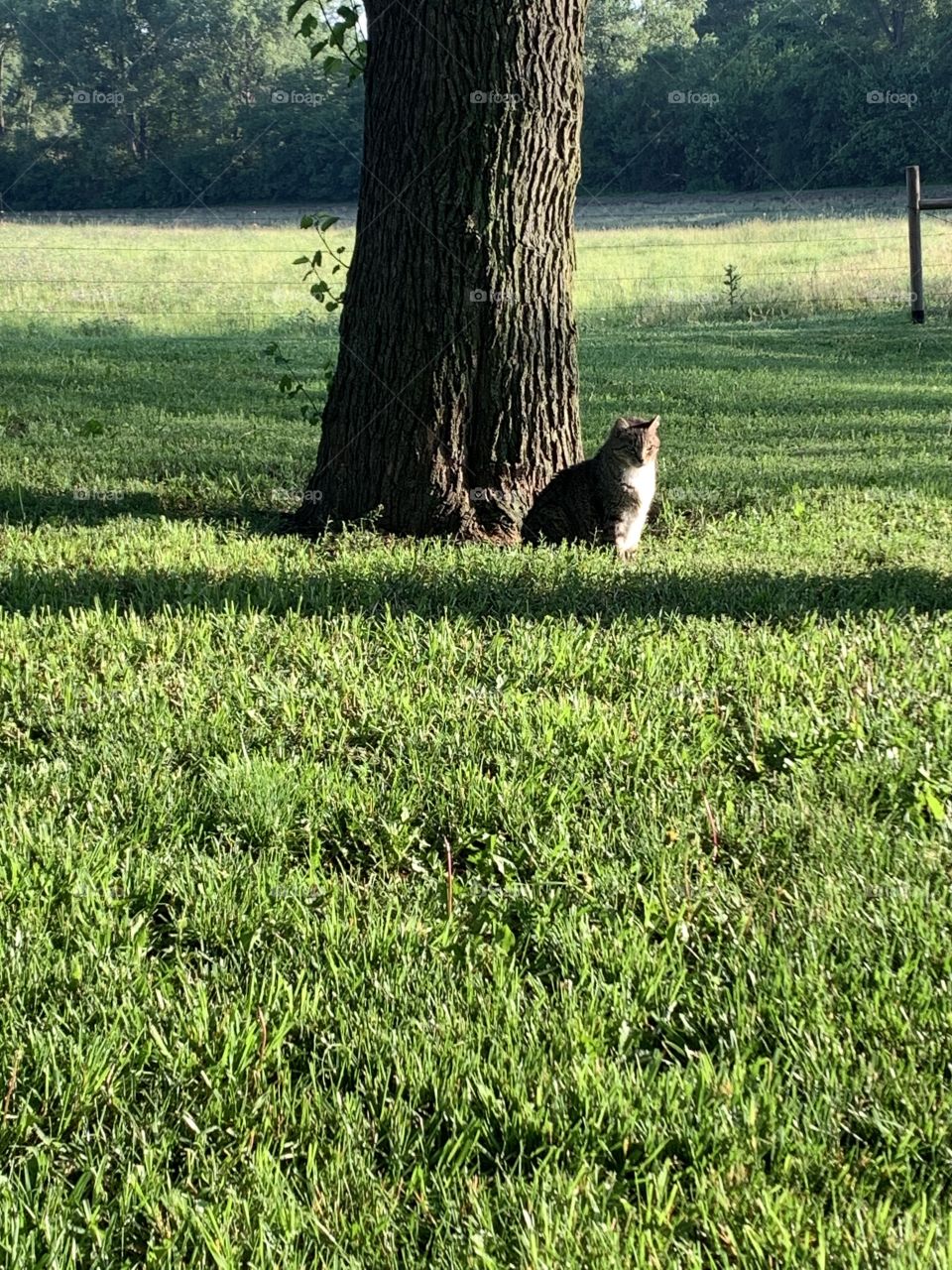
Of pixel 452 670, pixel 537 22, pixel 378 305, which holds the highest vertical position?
pixel 537 22

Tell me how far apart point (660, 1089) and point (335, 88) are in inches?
2196

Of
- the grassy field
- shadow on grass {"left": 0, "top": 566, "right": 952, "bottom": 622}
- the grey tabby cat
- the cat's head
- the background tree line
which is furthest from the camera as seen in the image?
the background tree line

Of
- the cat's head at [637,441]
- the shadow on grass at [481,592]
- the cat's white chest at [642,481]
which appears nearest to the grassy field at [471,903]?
the shadow on grass at [481,592]

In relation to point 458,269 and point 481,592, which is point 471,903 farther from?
point 458,269

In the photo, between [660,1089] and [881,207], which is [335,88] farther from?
[660,1089]

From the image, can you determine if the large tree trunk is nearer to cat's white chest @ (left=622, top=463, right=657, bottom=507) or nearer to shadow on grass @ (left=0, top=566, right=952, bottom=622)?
cat's white chest @ (left=622, top=463, right=657, bottom=507)

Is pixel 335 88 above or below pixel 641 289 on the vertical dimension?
above

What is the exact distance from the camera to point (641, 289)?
23.9 m

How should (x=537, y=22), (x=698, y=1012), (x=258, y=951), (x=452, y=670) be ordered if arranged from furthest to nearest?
(x=537, y=22), (x=452, y=670), (x=258, y=951), (x=698, y=1012)

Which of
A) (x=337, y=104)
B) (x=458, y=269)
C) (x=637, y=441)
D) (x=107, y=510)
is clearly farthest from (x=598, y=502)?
(x=337, y=104)

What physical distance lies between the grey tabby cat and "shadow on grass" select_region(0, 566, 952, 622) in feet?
2.85

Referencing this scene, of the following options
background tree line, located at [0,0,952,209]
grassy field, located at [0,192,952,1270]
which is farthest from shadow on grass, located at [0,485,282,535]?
background tree line, located at [0,0,952,209]

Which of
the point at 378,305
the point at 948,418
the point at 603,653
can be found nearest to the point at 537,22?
the point at 378,305

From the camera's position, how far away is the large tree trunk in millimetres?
5562
